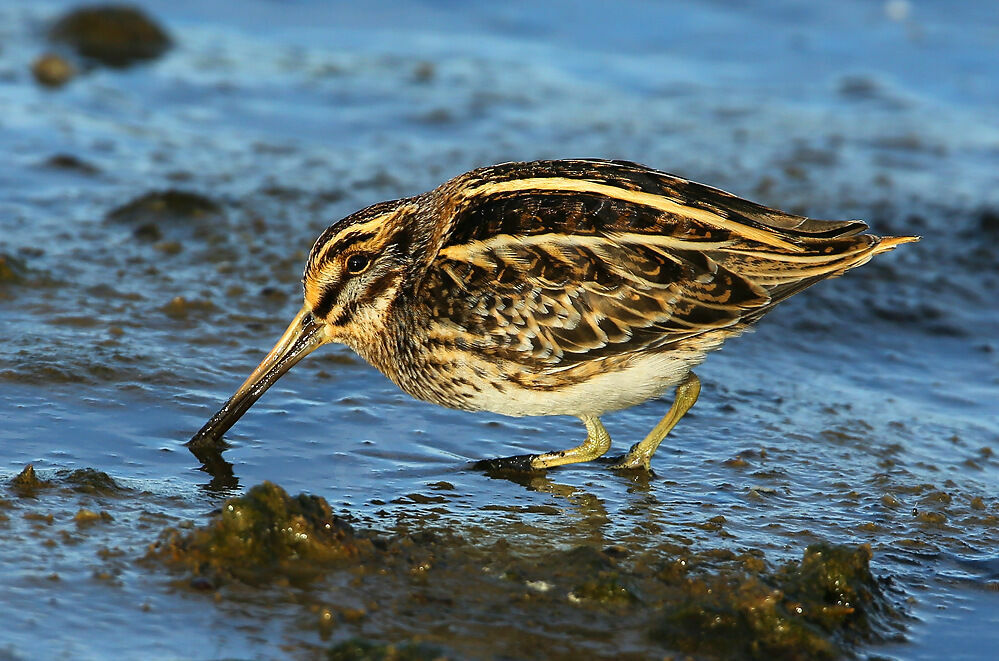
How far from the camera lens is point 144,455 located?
254 inches

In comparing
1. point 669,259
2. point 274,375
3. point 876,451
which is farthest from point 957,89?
point 274,375

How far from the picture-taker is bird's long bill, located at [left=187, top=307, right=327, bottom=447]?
6617 millimetres

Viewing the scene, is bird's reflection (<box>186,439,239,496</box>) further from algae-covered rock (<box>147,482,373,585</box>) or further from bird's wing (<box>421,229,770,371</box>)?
bird's wing (<box>421,229,770,371</box>)

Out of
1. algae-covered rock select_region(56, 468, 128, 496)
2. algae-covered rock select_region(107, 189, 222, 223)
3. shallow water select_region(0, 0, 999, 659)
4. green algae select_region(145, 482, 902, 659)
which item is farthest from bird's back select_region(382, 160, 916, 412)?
algae-covered rock select_region(107, 189, 222, 223)

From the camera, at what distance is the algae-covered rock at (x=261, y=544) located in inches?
206

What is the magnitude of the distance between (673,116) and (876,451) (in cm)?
658

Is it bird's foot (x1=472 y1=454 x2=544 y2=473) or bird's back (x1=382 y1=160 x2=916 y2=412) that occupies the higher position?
bird's back (x1=382 y1=160 x2=916 y2=412)

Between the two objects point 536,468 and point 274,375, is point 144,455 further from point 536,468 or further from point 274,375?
point 536,468

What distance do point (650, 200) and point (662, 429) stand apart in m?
1.29

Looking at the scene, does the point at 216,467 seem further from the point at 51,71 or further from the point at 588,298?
the point at 51,71

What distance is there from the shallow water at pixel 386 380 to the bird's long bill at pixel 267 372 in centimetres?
13

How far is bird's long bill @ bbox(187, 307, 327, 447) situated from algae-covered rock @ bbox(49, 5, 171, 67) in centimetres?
813

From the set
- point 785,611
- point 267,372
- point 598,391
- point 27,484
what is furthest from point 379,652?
point 267,372

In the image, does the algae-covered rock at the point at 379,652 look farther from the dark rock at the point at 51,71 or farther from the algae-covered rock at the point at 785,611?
the dark rock at the point at 51,71
